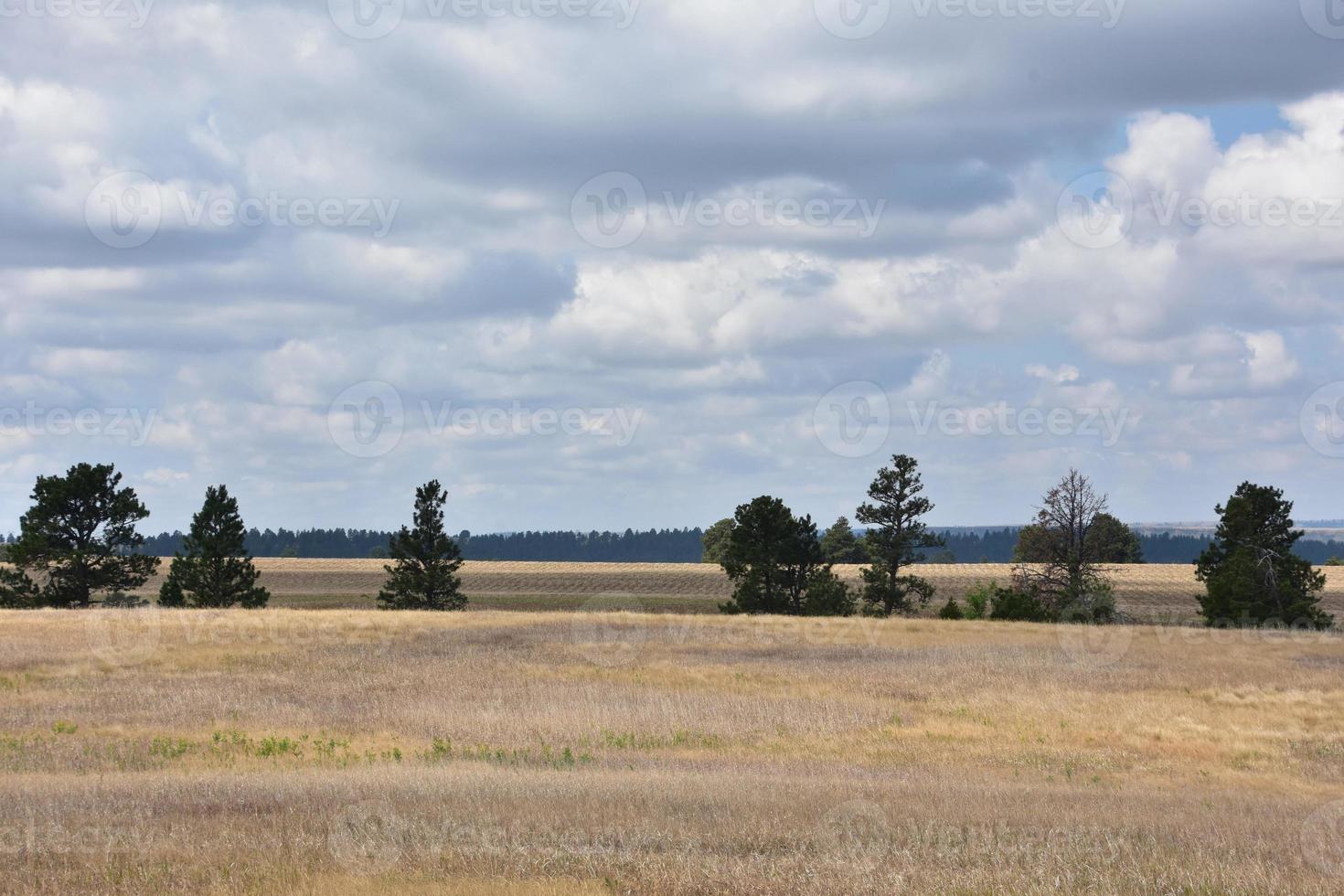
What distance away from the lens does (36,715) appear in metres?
25.5

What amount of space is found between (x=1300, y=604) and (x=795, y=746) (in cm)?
3921

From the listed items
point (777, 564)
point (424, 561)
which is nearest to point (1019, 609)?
point (777, 564)

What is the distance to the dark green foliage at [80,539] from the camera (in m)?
59.0

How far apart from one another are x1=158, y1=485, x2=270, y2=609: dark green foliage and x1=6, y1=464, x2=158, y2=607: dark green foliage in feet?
6.93

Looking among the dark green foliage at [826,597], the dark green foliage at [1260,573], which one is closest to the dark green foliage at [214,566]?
the dark green foliage at [826,597]

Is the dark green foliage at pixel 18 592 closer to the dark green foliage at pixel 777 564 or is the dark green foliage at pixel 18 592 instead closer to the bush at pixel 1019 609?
the dark green foliage at pixel 777 564

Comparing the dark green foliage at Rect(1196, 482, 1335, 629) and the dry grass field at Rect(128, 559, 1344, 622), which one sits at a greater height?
the dark green foliage at Rect(1196, 482, 1335, 629)

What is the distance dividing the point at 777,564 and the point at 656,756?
139 feet

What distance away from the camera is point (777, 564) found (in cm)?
6378

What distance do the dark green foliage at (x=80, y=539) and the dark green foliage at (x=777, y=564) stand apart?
3096 centimetres

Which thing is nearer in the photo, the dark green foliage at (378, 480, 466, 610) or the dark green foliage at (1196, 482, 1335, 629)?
the dark green foliage at (1196, 482, 1335, 629)

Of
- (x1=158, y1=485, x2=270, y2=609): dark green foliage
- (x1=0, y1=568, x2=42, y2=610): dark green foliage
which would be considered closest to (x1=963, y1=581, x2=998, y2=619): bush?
(x1=158, y1=485, x2=270, y2=609): dark green foliage

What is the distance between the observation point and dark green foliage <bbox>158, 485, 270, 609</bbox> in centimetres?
6016

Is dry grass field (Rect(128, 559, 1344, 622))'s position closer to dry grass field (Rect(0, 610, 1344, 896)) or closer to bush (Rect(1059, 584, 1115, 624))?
bush (Rect(1059, 584, 1115, 624))
